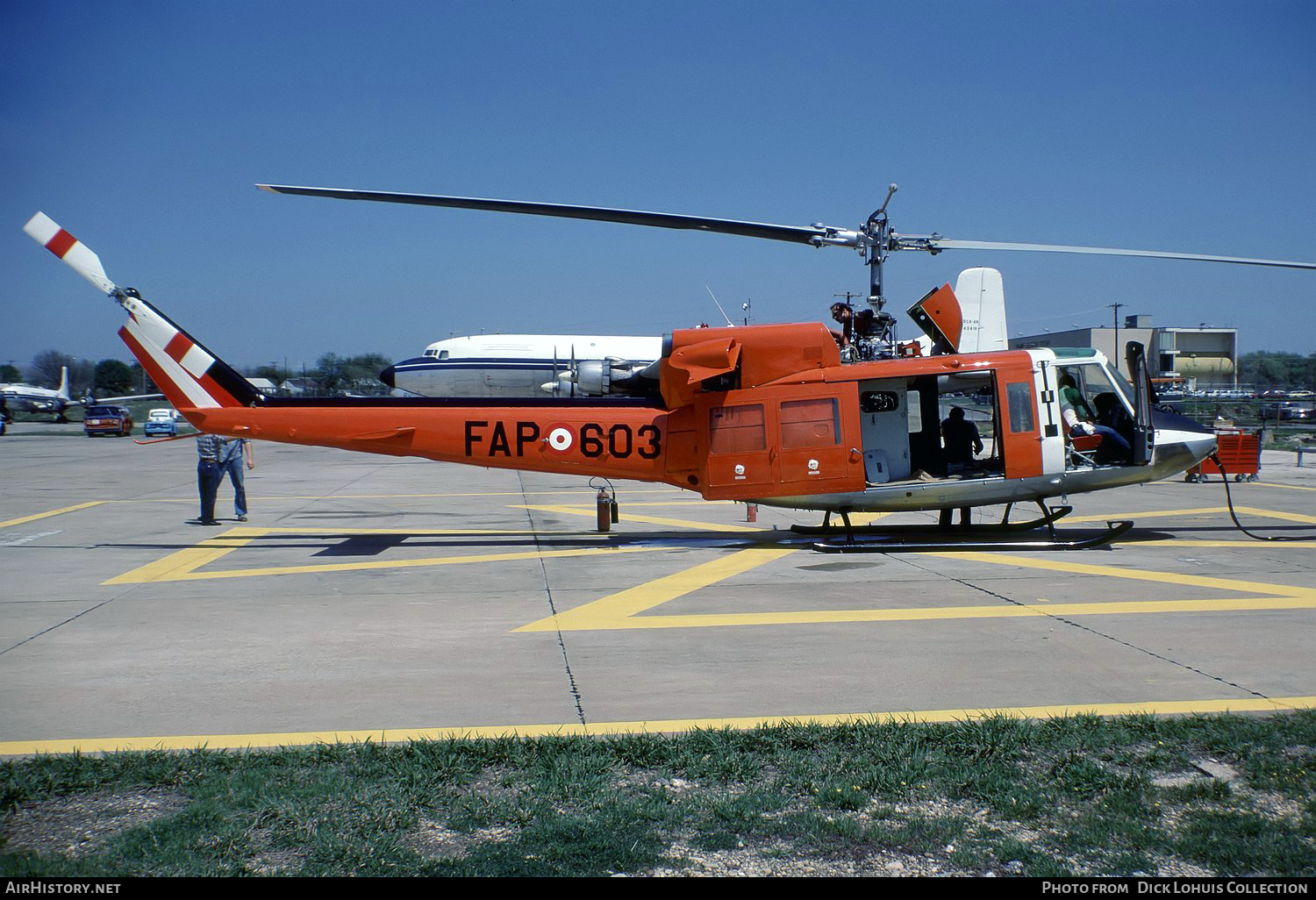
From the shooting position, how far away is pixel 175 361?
12.8 m

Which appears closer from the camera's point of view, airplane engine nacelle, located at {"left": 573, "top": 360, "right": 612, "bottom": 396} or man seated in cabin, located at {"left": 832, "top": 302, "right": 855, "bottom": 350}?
man seated in cabin, located at {"left": 832, "top": 302, "right": 855, "bottom": 350}

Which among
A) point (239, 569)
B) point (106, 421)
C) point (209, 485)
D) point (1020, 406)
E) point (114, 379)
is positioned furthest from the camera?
point (114, 379)

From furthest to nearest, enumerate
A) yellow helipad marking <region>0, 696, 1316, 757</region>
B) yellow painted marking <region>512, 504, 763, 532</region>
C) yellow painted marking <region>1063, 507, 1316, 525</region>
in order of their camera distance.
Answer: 1. yellow painted marking <region>1063, 507, 1316, 525</region>
2. yellow painted marking <region>512, 504, 763, 532</region>
3. yellow helipad marking <region>0, 696, 1316, 757</region>

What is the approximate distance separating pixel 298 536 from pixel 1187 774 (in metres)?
12.2

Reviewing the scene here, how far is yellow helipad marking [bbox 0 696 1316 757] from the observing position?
5.37 meters

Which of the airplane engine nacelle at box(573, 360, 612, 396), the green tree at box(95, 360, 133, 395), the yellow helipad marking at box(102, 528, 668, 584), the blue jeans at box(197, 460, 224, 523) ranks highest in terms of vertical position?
the green tree at box(95, 360, 133, 395)

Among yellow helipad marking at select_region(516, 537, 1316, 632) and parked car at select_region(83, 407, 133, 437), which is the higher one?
parked car at select_region(83, 407, 133, 437)

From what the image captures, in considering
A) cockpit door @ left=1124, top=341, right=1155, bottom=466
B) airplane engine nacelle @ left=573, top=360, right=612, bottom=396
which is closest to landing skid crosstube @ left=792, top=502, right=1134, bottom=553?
cockpit door @ left=1124, top=341, right=1155, bottom=466

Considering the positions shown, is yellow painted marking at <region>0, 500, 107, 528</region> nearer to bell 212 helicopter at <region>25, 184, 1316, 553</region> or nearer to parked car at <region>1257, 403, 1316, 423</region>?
bell 212 helicopter at <region>25, 184, 1316, 553</region>

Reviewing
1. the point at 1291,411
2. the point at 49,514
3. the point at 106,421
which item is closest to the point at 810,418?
the point at 49,514

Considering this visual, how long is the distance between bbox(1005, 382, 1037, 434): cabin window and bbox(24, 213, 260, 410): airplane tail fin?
33.1ft

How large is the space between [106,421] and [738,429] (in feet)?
150

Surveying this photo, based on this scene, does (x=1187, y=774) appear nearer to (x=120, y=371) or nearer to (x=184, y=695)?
(x=184, y=695)

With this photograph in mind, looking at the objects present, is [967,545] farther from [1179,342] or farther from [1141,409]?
[1179,342]
